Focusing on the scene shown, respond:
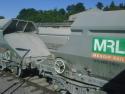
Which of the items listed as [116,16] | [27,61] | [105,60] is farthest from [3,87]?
[116,16]

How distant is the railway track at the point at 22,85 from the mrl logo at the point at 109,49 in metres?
2.78

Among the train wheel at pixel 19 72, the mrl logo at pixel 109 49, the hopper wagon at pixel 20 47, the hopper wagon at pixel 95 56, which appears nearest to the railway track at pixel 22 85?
the train wheel at pixel 19 72

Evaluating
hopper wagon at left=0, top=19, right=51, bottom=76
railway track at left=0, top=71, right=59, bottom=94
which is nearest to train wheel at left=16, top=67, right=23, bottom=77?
hopper wagon at left=0, top=19, right=51, bottom=76

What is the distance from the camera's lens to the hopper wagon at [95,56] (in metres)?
6.40

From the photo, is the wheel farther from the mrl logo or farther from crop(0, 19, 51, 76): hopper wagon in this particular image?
the mrl logo

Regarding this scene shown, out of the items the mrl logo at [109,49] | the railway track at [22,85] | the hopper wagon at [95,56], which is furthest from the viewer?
the railway track at [22,85]

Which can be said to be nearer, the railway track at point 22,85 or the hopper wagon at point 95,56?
the hopper wagon at point 95,56

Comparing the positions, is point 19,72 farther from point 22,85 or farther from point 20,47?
point 20,47

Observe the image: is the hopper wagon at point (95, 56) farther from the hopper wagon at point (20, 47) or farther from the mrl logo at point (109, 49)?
the hopper wagon at point (20, 47)

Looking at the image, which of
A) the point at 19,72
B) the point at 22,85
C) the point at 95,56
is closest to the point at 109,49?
the point at 95,56

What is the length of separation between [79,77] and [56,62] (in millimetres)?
1121

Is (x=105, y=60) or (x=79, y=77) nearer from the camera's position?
(x=105, y=60)

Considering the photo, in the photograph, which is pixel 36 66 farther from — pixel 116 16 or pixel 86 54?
pixel 116 16

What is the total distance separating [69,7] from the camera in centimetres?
8912
